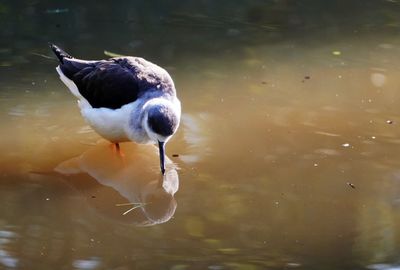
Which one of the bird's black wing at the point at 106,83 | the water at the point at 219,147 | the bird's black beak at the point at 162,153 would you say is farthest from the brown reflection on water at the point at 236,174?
the bird's black wing at the point at 106,83

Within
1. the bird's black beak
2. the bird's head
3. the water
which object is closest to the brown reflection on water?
the water

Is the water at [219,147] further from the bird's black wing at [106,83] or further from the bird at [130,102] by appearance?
the bird's black wing at [106,83]

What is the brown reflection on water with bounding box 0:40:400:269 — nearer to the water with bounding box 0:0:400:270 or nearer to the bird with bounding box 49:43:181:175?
the water with bounding box 0:0:400:270

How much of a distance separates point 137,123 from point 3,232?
135 centimetres

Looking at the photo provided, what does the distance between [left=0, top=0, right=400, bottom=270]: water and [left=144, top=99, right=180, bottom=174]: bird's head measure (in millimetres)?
258

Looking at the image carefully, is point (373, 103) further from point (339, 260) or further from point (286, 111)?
point (339, 260)

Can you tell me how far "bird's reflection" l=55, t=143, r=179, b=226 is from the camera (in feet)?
19.4

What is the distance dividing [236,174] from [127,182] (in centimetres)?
78

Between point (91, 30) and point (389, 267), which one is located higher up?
point (389, 267)

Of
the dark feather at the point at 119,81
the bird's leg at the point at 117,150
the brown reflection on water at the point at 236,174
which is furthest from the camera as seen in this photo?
the bird's leg at the point at 117,150

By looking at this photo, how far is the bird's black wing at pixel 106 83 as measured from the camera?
21.7ft

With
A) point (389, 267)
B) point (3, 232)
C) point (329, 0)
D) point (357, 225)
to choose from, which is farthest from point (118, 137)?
point (329, 0)

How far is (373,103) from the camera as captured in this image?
7.45 metres

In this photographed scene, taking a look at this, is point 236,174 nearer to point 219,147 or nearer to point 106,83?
point 219,147
